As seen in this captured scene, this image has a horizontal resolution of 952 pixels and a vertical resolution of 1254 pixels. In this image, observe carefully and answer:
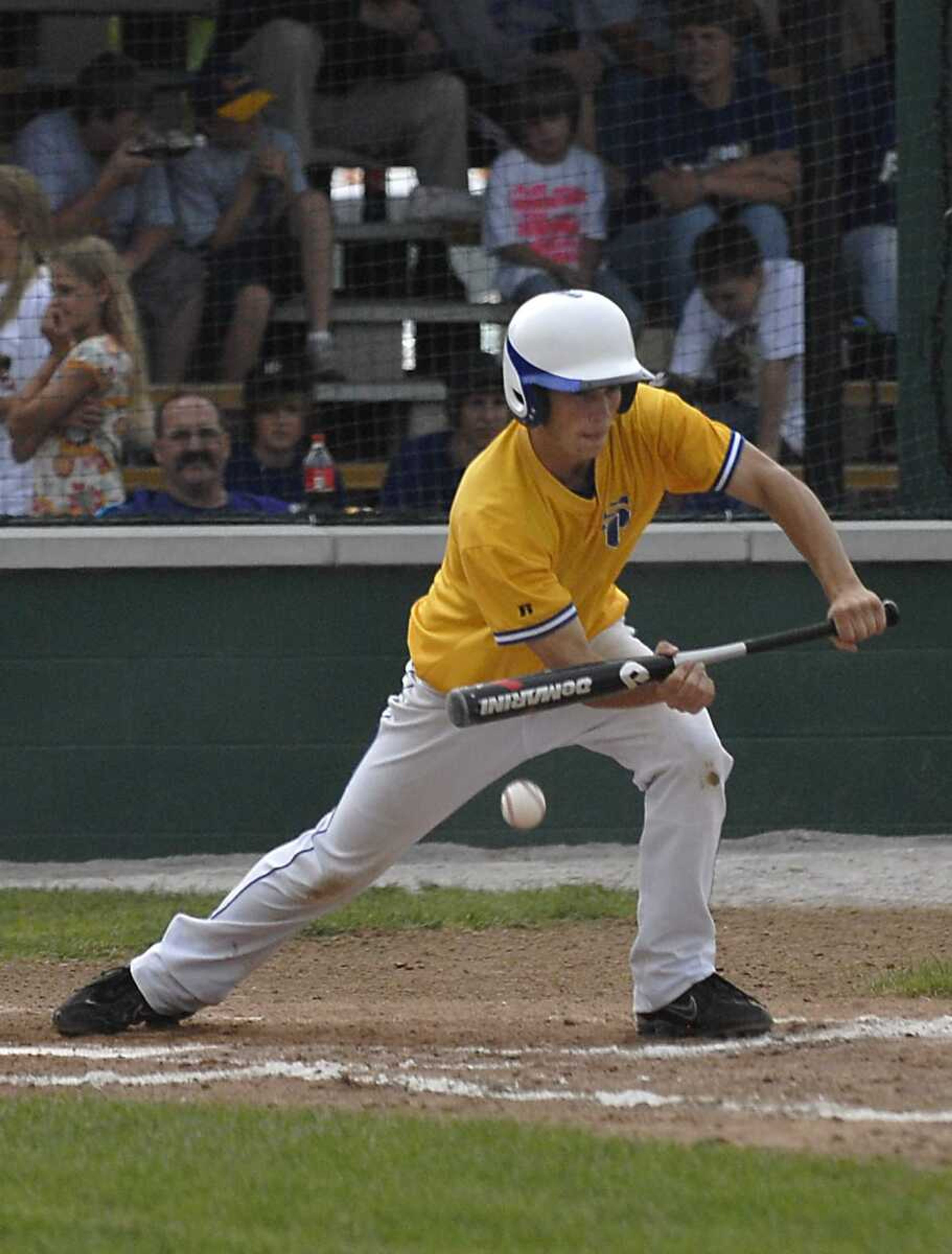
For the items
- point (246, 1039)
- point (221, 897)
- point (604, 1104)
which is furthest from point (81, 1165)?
point (221, 897)

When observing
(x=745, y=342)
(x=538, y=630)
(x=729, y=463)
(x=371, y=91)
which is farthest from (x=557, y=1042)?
(x=371, y=91)

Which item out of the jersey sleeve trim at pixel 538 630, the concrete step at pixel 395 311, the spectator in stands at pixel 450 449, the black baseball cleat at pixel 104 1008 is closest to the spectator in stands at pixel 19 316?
the concrete step at pixel 395 311

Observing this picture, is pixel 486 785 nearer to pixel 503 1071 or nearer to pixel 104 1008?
pixel 503 1071

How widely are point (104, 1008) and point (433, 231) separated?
534 centimetres

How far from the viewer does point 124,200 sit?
31.4ft

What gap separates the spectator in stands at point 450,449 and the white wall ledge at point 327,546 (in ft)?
1.56

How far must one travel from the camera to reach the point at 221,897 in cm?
762

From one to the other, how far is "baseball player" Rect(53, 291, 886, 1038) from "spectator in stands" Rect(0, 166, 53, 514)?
146 inches

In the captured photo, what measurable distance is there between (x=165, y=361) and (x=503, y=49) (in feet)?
7.49

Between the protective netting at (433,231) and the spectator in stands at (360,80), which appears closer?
the protective netting at (433,231)

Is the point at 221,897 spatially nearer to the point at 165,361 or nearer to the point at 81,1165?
the point at 165,361

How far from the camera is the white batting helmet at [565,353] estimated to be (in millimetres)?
4785

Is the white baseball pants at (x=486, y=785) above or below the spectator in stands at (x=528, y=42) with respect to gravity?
below

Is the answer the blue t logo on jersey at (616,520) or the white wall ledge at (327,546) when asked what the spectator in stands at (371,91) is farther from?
the blue t logo on jersey at (616,520)
